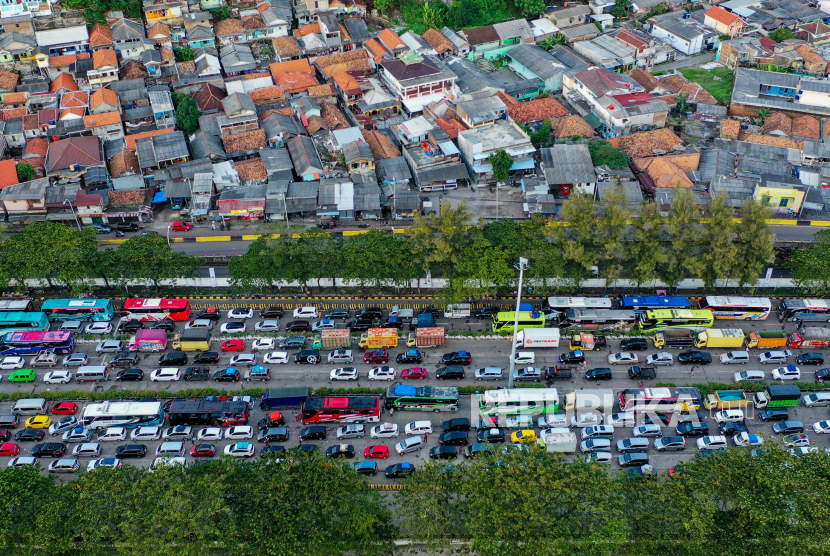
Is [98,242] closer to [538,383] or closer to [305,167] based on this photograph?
[305,167]

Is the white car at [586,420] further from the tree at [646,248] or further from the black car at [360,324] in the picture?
the black car at [360,324]

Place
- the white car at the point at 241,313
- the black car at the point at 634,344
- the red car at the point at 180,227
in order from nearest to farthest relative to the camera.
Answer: the black car at the point at 634,344 → the white car at the point at 241,313 → the red car at the point at 180,227

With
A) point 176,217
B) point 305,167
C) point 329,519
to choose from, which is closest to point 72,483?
point 329,519

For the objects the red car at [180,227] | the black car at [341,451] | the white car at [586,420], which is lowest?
the white car at [586,420]

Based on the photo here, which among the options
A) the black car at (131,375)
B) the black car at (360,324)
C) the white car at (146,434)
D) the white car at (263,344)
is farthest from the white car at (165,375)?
the black car at (360,324)

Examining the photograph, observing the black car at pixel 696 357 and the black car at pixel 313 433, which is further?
the black car at pixel 696 357

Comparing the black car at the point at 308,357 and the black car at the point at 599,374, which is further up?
the black car at the point at 308,357

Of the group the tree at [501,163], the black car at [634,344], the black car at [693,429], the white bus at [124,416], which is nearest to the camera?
the black car at [693,429]

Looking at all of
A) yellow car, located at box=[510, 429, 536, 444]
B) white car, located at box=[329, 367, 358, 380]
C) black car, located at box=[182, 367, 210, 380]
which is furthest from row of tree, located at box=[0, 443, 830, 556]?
black car, located at box=[182, 367, 210, 380]

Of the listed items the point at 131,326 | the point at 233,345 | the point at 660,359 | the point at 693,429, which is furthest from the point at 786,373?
the point at 131,326
